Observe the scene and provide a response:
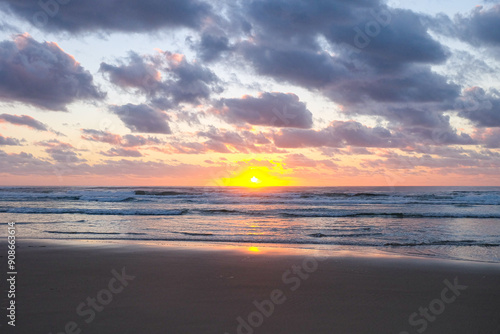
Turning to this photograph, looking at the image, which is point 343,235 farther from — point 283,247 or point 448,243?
point 283,247

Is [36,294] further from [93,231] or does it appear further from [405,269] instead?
[93,231]

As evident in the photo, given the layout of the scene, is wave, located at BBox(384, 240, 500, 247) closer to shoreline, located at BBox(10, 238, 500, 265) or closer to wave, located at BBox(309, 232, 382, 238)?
shoreline, located at BBox(10, 238, 500, 265)

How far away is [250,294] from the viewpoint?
20.3 feet

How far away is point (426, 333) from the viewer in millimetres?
4688

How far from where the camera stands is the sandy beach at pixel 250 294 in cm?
485

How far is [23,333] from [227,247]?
7387 mm

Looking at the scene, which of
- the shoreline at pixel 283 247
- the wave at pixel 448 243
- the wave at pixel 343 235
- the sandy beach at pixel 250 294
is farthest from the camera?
the wave at pixel 343 235

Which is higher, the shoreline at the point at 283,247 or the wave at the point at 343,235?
the shoreline at the point at 283,247

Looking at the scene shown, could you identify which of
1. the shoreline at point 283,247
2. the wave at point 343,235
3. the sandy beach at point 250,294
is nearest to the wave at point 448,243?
the shoreline at point 283,247

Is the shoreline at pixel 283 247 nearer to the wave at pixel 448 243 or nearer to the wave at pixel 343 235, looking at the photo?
the wave at pixel 448 243

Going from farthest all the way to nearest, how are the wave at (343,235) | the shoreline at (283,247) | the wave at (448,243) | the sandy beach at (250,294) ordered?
the wave at (343,235) < the wave at (448,243) < the shoreline at (283,247) < the sandy beach at (250,294)

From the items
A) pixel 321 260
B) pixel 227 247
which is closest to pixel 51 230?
pixel 227 247

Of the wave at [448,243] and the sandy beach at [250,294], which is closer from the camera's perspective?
the sandy beach at [250,294]

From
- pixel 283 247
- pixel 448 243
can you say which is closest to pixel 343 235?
pixel 448 243
